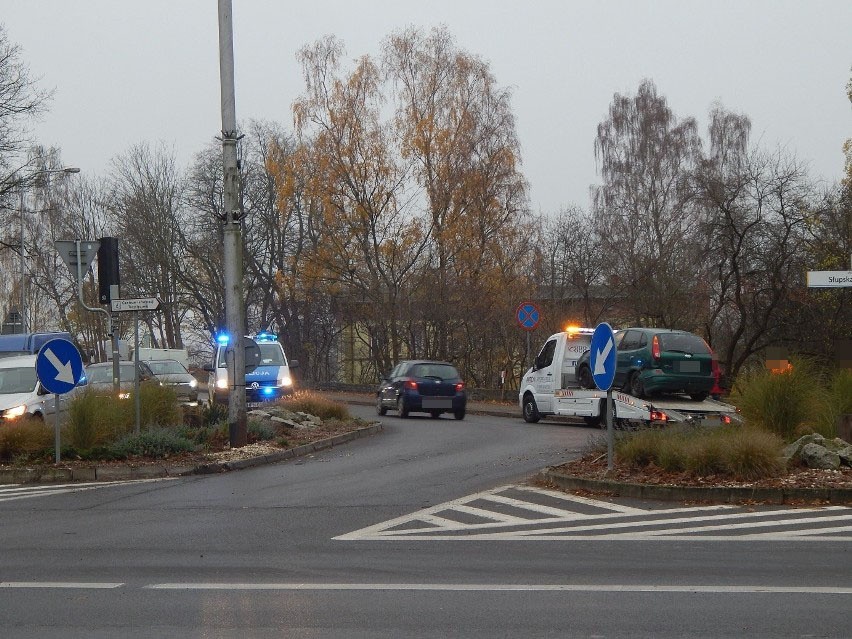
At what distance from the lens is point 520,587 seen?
7.84 meters

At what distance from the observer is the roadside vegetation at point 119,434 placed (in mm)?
17219

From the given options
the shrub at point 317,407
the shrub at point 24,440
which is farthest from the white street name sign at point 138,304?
the shrub at point 317,407

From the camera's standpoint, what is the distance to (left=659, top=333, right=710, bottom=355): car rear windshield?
66.6 ft

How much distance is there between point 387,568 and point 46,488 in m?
8.15

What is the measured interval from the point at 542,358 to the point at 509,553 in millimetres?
17353

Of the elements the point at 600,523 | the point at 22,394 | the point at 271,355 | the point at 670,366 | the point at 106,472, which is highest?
the point at 271,355

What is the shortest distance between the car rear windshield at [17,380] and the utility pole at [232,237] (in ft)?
20.5

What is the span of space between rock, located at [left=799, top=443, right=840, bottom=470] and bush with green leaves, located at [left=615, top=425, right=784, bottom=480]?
33 cm

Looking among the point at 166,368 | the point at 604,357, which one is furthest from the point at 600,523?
the point at 166,368

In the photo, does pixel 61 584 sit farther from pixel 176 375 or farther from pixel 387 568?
pixel 176 375

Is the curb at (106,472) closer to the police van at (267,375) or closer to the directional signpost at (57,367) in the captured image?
the directional signpost at (57,367)

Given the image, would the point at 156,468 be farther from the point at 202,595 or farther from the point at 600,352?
the point at 202,595

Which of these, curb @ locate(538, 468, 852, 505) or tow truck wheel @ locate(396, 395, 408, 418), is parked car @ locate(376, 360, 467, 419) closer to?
tow truck wheel @ locate(396, 395, 408, 418)

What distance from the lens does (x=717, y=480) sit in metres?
12.6
